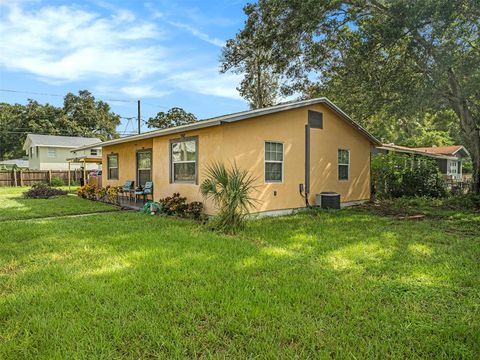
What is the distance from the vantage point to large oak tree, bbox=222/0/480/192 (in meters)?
9.26

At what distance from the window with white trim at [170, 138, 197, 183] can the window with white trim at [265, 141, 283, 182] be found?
2.11 metres

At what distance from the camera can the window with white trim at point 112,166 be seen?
1448 cm

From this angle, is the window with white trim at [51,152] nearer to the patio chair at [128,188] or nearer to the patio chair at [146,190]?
the patio chair at [128,188]

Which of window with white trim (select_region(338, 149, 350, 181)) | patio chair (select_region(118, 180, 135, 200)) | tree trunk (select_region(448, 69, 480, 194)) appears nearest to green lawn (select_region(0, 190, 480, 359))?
window with white trim (select_region(338, 149, 350, 181))

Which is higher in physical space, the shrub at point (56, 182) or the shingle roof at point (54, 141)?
the shingle roof at point (54, 141)

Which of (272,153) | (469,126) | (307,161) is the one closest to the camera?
(272,153)

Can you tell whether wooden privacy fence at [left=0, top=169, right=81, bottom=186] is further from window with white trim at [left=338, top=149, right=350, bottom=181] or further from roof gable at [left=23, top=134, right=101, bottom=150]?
window with white trim at [left=338, top=149, right=350, bottom=181]

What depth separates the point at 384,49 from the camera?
10422 mm

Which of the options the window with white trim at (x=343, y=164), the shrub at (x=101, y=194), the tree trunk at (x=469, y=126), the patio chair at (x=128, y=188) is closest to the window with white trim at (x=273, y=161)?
the window with white trim at (x=343, y=164)

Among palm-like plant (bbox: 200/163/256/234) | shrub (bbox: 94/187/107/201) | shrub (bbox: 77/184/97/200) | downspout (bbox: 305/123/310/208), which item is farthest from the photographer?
shrub (bbox: 77/184/97/200)

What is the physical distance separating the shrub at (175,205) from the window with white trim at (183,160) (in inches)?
23.7

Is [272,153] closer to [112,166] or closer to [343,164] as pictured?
[343,164]

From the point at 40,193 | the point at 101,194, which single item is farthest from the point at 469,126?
the point at 40,193

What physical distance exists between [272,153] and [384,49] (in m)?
5.25
